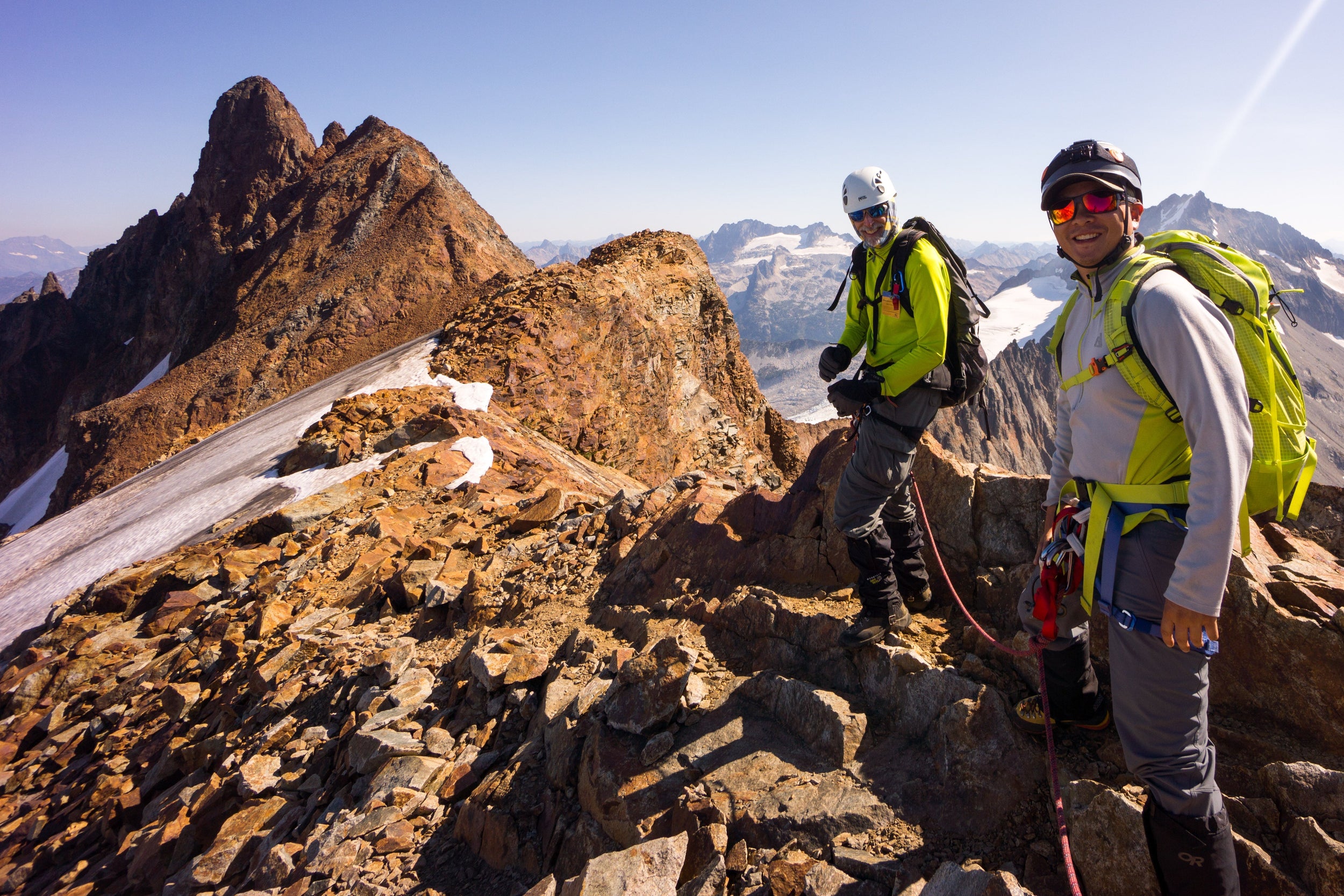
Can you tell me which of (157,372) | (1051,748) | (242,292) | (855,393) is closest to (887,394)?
(855,393)

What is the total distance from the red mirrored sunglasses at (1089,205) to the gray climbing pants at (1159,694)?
149cm

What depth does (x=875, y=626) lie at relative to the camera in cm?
472

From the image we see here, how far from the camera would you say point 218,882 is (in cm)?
518

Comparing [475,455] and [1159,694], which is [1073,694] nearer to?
[1159,694]

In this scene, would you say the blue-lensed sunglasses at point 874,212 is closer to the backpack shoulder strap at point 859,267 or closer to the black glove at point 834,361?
the backpack shoulder strap at point 859,267

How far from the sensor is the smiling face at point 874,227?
4961 millimetres

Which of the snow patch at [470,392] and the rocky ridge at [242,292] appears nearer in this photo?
the snow patch at [470,392]

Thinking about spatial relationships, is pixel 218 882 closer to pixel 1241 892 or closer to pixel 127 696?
pixel 127 696

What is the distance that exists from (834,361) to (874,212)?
124 centimetres

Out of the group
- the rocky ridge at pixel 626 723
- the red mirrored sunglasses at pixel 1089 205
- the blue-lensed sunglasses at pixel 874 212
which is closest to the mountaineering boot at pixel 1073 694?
the rocky ridge at pixel 626 723

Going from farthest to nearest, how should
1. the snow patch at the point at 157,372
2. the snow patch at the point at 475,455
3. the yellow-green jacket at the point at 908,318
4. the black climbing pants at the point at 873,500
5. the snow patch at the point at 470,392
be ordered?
the snow patch at the point at 157,372, the snow patch at the point at 470,392, the snow patch at the point at 475,455, the black climbing pants at the point at 873,500, the yellow-green jacket at the point at 908,318

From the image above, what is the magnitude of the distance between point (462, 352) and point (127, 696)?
12.8m

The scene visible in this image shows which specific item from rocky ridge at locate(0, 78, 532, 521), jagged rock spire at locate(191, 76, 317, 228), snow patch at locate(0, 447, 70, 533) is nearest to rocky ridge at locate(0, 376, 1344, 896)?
rocky ridge at locate(0, 78, 532, 521)

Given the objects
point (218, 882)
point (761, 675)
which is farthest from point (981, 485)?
point (218, 882)
